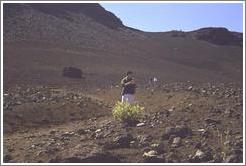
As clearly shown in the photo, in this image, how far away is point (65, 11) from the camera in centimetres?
5534

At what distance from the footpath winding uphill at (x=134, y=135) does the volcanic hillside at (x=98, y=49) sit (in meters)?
10.5

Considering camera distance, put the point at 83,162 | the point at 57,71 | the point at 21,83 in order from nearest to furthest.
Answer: the point at 83,162 → the point at 21,83 → the point at 57,71

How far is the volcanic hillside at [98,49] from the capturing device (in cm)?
3162

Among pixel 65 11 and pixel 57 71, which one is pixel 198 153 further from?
Answer: pixel 65 11

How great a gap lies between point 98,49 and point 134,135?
32.8 metres

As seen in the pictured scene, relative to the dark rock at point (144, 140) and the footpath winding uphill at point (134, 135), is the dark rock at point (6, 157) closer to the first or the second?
the footpath winding uphill at point (134, 135)

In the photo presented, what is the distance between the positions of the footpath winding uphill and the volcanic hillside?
10.5m

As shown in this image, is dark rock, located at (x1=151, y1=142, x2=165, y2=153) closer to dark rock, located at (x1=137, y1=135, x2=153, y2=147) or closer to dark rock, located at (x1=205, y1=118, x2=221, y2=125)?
dark rock, located at (x1=137, y1=135, x2=153, y2=147)

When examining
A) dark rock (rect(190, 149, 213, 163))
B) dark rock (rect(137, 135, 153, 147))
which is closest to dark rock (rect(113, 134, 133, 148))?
dark rock (rect(137, 135, 153, 147))

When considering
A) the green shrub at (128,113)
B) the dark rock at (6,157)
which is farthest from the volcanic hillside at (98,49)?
the dark rock at (6,157)

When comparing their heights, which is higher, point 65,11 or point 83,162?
point 65,11

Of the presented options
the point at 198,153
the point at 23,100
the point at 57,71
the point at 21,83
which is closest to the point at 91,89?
the point at 21,83

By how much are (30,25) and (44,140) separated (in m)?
33.7

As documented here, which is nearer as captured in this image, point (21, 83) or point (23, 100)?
point (23, 100)
